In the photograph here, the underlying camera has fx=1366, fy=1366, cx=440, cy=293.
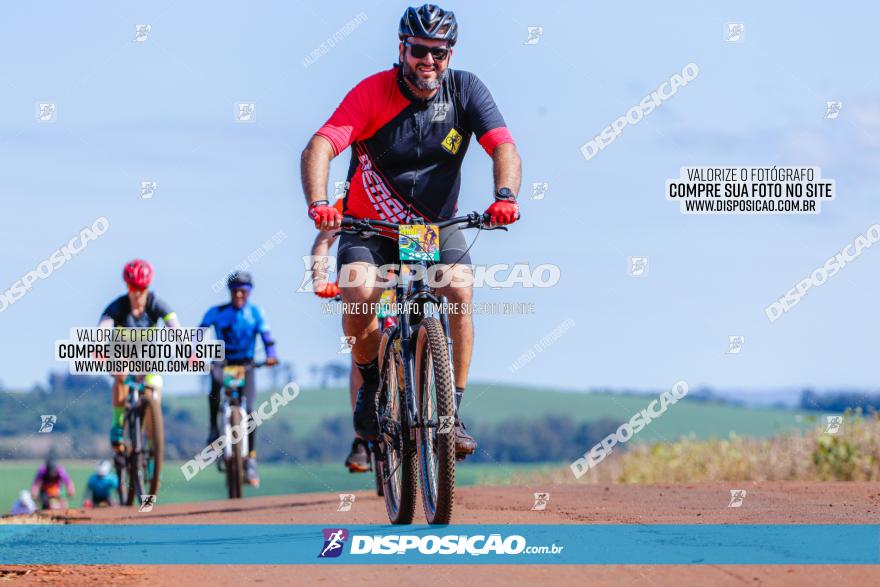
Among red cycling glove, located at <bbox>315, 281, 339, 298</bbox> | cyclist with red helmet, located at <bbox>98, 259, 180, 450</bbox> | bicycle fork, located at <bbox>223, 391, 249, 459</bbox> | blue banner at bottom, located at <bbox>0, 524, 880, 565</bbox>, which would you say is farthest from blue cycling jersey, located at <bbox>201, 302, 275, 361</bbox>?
blue banner at bottom, located at <bbox>0, 524, 880, 565</bbox>

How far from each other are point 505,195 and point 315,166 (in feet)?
3.82

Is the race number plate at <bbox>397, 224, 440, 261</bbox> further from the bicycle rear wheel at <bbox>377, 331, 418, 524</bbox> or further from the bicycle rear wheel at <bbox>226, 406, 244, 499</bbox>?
the bicycle rear wheel at <bbox>226, 406, 244, 499</bbox>

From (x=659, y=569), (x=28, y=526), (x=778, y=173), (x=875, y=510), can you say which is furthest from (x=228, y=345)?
(x=659, y=569)

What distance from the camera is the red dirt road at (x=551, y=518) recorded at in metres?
6.35

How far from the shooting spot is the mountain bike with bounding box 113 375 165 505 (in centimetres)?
1329

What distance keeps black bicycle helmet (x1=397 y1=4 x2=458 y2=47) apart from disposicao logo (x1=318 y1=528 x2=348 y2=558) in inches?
115

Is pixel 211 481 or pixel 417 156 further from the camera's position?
pixel 211 481

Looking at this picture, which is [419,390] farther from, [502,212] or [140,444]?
[140,444]

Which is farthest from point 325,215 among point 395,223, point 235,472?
point 235,472

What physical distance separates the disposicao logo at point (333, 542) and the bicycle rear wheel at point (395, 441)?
0.54m

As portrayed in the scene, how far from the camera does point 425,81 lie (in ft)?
26.9

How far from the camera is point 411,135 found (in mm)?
8281

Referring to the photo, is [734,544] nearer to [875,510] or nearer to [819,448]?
[875,510]

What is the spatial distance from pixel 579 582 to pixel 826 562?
49.2 inches
